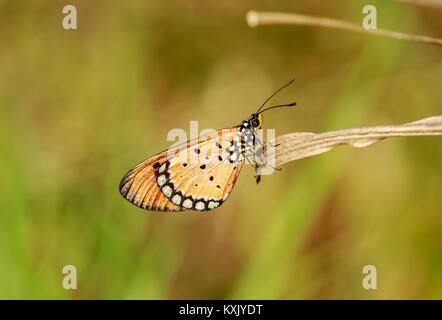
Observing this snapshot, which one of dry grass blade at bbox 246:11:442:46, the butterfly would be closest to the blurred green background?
the butterfly

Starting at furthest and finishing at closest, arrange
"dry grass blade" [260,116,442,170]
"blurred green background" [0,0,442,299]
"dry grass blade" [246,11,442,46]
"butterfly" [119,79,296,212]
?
"blurred green background" [0,0,442,299]
"butterfly" [119,79,296,212]
"dry grass blade" [260,116,442,170]
"dry grass blade" [246,11,442,46]

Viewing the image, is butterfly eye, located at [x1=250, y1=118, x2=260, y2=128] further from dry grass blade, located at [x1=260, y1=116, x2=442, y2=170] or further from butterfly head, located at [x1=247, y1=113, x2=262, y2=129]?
dry grass blade, located at [x1=260, y1=116, x2=442, y2=170]

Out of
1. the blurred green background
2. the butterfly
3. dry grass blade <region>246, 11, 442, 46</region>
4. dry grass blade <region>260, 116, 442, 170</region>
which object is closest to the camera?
dry grass blade <region>246, 11, 442, 46</region>

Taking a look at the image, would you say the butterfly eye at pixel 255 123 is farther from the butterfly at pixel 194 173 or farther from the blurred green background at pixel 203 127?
the blurred green background at pixel 203 127

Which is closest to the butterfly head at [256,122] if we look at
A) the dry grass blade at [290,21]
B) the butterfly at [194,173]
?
the butterfly at [194,173]

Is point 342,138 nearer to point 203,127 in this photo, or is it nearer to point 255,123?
point 255,123
